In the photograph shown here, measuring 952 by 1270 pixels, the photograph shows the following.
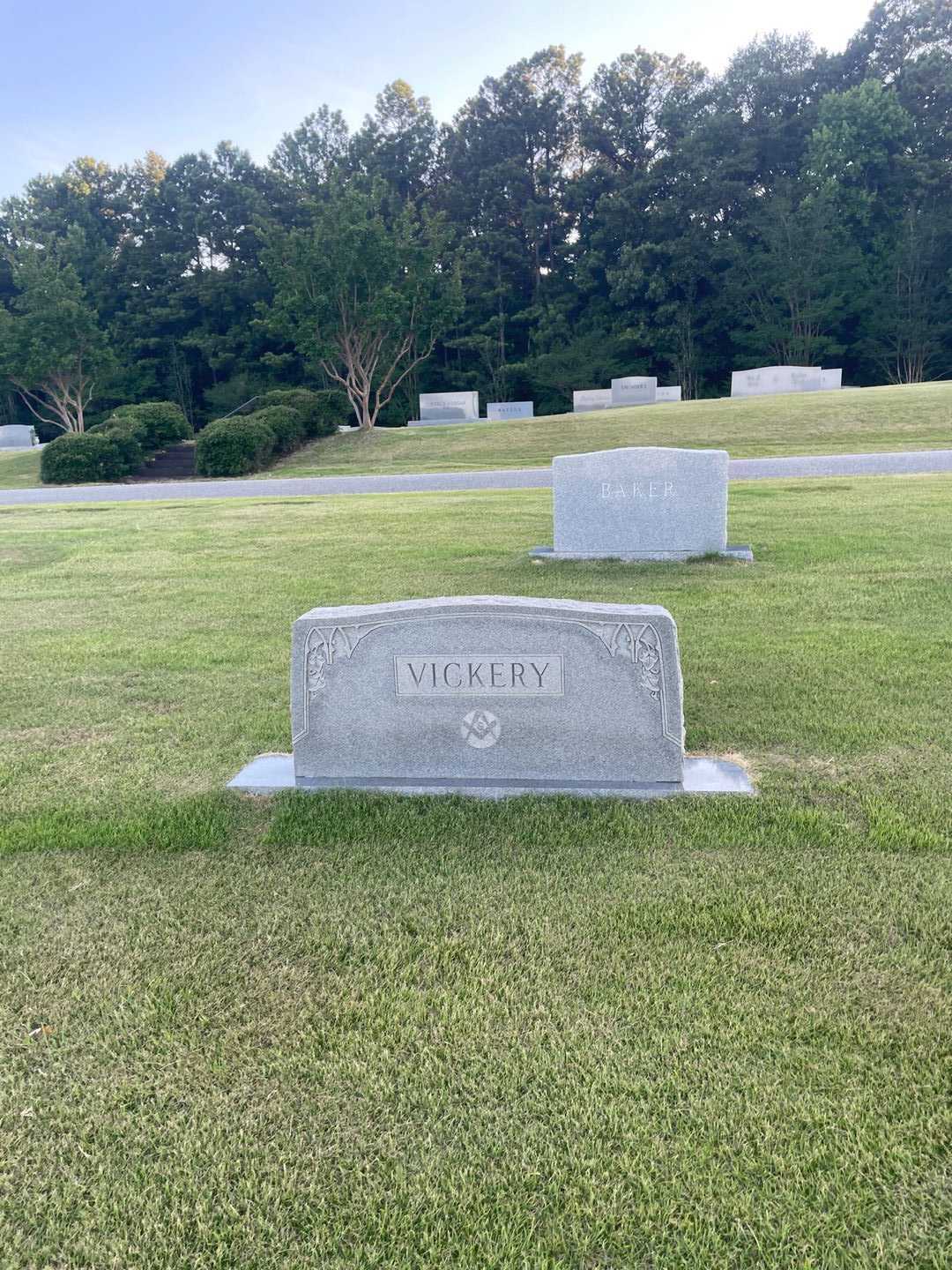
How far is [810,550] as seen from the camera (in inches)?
311

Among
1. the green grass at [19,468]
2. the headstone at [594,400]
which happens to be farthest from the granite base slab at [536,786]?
the headstone at [594,400]

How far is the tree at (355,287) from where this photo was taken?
90.6 ft

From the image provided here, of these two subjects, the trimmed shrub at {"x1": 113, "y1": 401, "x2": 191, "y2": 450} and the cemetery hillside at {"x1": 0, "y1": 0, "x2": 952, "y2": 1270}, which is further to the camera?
the trimmed shrub at {"x1": 113, "y1": 401, "x2": 191, "y2": 450}

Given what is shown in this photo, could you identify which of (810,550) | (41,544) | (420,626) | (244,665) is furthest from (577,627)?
(41,544)

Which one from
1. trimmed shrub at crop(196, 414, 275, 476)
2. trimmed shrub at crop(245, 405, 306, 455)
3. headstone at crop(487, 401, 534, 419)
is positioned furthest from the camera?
headstone at crop(487, 401, 534, 419)

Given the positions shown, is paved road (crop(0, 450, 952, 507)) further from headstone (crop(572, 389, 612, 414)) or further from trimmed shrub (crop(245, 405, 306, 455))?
headstone (crop(572, 389, 612, 414))

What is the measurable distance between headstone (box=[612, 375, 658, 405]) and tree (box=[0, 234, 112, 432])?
2019cm

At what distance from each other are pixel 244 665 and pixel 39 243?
51242mm

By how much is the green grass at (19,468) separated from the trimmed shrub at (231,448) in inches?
194

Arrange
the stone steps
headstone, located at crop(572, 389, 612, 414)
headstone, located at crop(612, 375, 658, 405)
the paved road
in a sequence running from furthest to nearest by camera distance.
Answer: headstone, located at crop(572, 389, 612, 414) → headstone, located at crop(612, 375, 658, 405) → the stone steps → the paved road

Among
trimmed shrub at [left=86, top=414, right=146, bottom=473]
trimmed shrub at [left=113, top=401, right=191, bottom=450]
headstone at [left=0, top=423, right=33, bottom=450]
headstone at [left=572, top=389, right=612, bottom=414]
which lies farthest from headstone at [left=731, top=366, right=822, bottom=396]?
headstone at [left=0, top=423, right=33, bottom=450]

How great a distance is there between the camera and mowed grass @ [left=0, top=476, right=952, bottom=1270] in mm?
1615

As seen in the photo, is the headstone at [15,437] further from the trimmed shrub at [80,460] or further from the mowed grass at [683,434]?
the mowed grass at [683,434]

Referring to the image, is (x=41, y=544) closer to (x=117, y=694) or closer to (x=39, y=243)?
(x=117, y=694)
